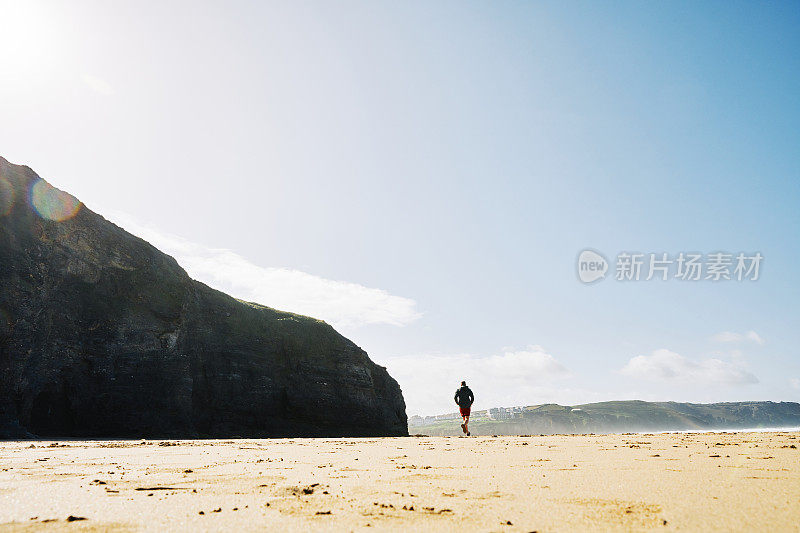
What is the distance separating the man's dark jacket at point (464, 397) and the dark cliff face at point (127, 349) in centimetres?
1444

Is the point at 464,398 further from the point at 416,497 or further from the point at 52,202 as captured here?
the point at 52,202

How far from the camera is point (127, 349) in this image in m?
23.7

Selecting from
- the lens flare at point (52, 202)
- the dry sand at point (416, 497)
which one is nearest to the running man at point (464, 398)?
the dry sand at point (416, 497)

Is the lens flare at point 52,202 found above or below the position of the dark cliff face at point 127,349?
above

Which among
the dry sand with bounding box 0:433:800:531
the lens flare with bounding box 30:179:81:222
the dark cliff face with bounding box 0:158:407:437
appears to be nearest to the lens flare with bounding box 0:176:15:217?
the dark cliff face with bounding box 0:158:407:437

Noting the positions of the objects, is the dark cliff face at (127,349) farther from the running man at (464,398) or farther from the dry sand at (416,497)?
the dry sand at (416,497)

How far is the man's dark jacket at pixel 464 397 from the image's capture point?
18.3 meters

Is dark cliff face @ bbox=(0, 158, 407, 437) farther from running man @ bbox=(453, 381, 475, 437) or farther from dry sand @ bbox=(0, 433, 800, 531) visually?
dry sand @ bbox=(0, 433, 800, 531)

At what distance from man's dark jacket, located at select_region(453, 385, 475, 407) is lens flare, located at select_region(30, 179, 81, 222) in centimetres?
2270

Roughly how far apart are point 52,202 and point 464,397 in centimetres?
2376

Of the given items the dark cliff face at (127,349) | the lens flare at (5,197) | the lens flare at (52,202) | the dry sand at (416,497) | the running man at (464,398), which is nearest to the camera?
the dry sand at (416,497)

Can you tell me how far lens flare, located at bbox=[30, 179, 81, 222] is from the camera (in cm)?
2295

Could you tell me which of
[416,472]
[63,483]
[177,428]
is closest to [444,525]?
[416,472]

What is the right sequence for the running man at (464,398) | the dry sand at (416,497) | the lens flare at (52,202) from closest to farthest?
the dry sand at (416,497) < the running man at (464,398) < the lens flare at (52,202)
